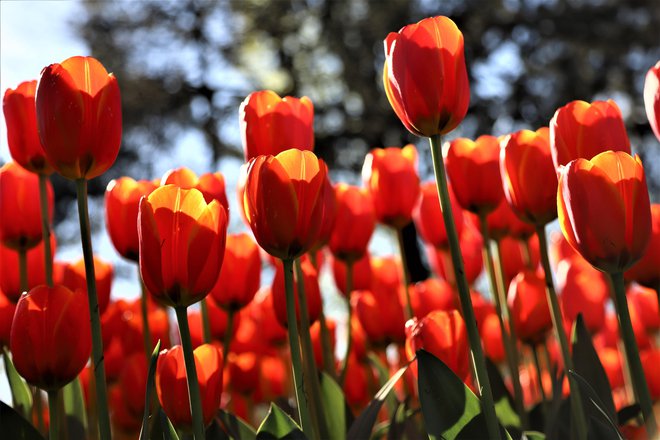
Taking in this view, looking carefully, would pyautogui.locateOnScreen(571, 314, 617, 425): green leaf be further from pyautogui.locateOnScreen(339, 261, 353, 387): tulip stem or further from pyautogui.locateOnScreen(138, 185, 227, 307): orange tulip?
pyautogui.locateOnScreen(138, 185, 227, 307): orange tulip

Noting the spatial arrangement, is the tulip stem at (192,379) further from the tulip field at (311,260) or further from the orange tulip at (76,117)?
the orange tulip at (76,117)

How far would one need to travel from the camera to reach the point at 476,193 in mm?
1247

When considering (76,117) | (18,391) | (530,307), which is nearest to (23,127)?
(76,117)

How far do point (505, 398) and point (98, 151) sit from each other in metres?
0.68

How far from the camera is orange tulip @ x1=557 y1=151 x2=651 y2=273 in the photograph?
0.82 m

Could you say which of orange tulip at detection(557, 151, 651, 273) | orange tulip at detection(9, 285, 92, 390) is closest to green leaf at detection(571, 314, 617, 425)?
orange tulip at detection(557, 151, 651, 273)

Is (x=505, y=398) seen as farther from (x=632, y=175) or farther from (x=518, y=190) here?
(x=632, y=175)

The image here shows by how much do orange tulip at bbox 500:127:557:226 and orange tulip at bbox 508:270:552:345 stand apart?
347 millimetres

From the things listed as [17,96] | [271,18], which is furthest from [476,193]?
Result: [271,18]

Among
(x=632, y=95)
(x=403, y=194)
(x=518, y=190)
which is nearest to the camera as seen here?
(x=518, y=190)

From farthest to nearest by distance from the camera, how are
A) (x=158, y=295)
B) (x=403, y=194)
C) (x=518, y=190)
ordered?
(x=403, y=194) < (x=518, y=190) < (x=158, y=295)

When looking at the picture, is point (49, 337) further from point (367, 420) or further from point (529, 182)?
point (529, 182)

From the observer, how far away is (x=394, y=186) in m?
1.45

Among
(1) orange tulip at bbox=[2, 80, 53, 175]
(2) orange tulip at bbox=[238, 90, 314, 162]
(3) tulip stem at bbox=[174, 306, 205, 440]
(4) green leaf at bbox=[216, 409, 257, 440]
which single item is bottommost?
(4) green leaf at bbox=[216, 409, 257, 440]
